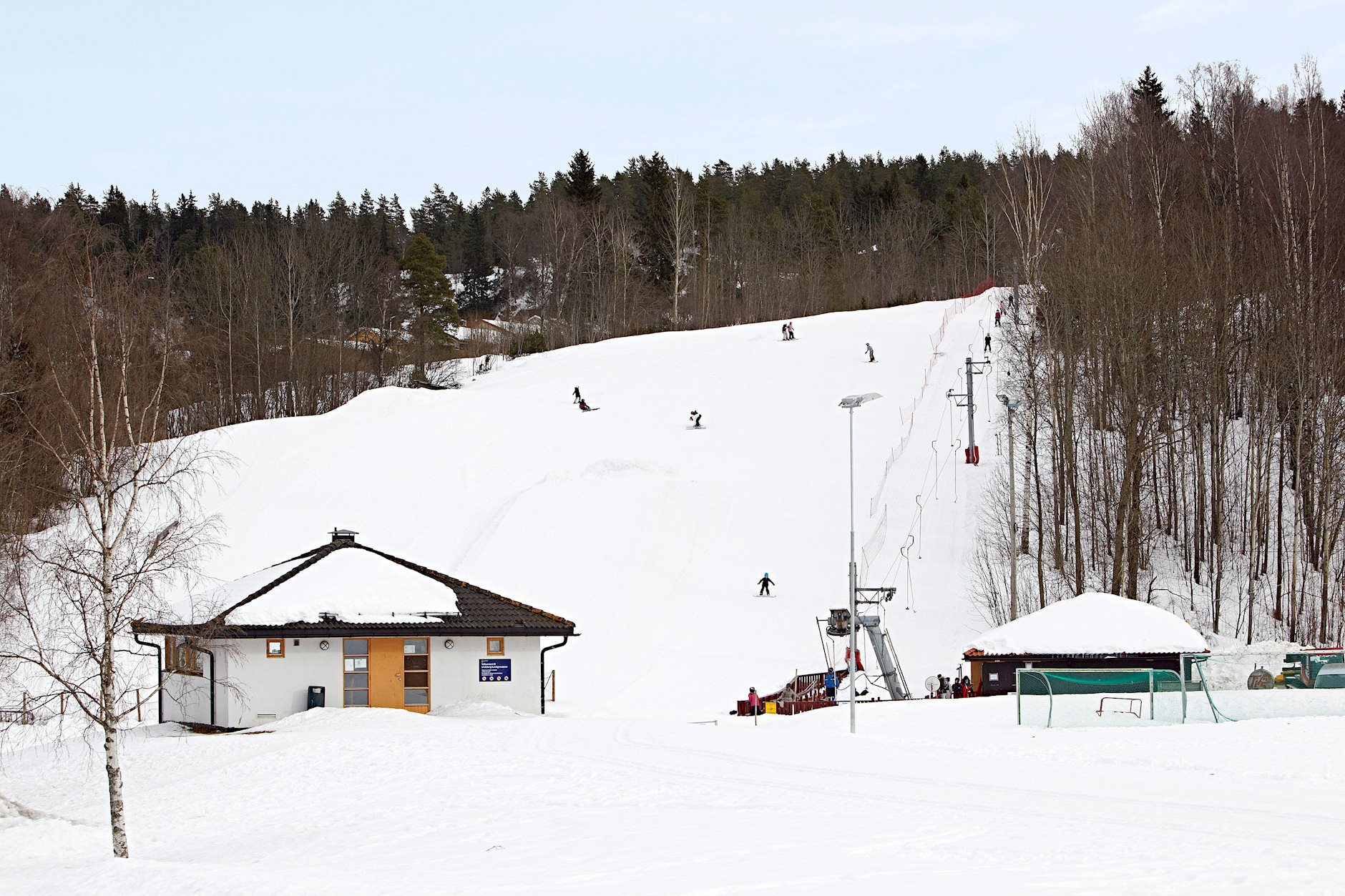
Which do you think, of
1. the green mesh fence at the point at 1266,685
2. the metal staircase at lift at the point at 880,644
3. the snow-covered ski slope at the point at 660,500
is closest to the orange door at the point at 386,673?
the snow-covered ski slope at the point at 660,500

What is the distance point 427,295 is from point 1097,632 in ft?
218

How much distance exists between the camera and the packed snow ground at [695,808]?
10758 millimetres

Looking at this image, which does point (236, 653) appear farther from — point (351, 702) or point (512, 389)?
point (512, 389)

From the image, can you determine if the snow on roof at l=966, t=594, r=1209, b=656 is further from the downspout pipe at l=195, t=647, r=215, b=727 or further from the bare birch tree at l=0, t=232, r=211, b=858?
the bare birch tree at l=0, t=232, r=211, b=858

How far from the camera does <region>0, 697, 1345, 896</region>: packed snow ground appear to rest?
10758 mm

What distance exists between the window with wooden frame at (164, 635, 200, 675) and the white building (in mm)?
52

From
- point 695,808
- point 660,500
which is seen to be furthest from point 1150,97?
point 695,808

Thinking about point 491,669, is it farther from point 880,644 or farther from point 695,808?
point 695,808

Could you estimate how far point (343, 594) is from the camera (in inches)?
1083

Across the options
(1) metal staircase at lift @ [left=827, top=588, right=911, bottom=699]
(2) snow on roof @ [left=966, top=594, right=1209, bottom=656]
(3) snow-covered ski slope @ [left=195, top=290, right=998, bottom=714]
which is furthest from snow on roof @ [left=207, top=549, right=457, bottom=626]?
(2) snow on roof @ [left=966, top=594, right=1209, bottom=656]

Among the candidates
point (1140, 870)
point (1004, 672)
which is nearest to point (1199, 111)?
point (1004, 672)

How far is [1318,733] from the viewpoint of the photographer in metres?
20.1

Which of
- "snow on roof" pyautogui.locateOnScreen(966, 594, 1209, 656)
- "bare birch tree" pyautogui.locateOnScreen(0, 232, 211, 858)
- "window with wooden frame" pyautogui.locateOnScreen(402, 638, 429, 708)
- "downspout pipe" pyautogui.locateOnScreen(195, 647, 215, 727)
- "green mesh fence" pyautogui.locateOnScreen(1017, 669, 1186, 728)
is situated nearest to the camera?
"bare birch tree" pyautogui.locateOnScreen(0, 232, 211, 858)

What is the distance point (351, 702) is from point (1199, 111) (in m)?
43.3
